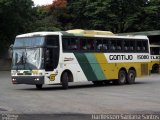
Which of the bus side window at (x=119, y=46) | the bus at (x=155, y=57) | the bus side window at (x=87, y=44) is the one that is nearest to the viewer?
the bus side window at (x=87, y=44)

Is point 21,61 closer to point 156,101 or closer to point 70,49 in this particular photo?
point 70,49

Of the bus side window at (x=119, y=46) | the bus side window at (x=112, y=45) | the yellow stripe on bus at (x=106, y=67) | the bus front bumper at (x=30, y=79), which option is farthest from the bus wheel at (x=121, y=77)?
the bus front bumper at (x=30, y=79)

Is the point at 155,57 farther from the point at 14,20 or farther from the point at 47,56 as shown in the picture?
the point at 47,56

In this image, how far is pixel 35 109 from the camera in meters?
17.0

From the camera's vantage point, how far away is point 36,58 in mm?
26938

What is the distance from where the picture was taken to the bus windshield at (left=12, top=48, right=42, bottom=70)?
26.9 m

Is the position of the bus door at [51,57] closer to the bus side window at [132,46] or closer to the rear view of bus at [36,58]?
the rear view of bus at [36,58]

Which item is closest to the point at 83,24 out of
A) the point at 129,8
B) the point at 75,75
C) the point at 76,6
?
the point at 76,6

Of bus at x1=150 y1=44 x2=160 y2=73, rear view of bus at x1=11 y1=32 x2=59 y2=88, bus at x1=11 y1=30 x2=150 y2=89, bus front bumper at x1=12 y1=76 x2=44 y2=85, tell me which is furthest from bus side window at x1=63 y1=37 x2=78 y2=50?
bus at x1=150 y1=44 x2=160 y2=73

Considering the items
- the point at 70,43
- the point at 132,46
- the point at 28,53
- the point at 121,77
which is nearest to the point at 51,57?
the point at 28,53

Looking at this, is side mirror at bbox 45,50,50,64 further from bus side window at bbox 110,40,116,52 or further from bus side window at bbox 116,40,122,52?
bus side window at bbox 116,40,122,52

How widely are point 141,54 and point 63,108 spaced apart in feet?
58.2

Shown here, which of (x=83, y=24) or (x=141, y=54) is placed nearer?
(x=141, y=54)

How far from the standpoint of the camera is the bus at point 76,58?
88.6ft
